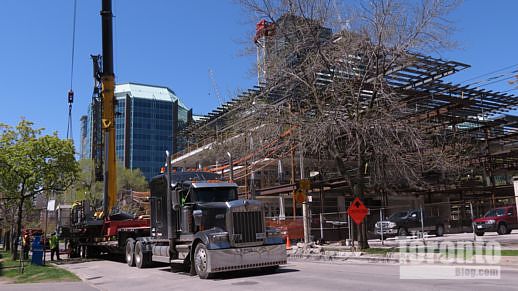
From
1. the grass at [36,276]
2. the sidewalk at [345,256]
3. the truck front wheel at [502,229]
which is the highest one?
the truck front wheel at [502,229]

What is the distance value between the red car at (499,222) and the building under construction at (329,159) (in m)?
0.94

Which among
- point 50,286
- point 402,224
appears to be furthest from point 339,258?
point 402,224

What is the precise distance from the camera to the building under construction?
66.3 ft

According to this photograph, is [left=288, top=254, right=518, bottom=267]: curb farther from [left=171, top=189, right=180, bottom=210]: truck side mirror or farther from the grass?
the grass

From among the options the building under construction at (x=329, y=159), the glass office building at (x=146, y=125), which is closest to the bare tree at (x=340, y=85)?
the building under construction at (x=329, y=159)

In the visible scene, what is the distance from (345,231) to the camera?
28172 mm

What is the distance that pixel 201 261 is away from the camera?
13.4 m

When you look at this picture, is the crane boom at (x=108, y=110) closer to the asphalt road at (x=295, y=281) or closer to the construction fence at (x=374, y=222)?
the asphalt road at (x=295, y=281)

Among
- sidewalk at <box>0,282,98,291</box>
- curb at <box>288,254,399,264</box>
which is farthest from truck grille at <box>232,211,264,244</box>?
curb at <box>288,254,399,264</box>

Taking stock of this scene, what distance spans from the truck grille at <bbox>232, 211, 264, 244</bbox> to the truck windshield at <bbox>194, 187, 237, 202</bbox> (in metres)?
1.42

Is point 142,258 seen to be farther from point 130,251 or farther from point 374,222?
point 374,222

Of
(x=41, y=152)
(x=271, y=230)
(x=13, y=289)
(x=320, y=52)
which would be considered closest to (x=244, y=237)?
(x=271, y=230)

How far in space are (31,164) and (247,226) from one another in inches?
614

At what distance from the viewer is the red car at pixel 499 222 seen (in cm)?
2694
